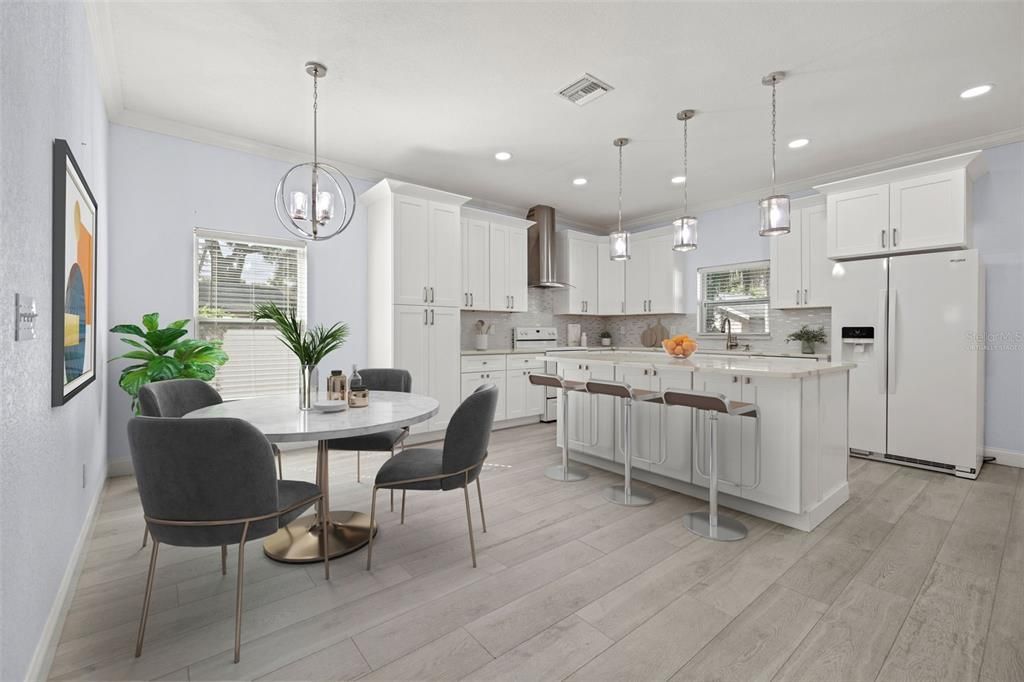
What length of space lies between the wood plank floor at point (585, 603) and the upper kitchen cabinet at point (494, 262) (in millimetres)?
2978

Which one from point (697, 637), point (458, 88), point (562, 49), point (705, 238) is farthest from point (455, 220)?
point (697, 637)

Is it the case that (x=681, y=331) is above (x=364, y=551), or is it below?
above

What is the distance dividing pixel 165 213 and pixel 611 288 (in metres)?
5.17

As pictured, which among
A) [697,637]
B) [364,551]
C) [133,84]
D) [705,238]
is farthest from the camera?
[705,238]

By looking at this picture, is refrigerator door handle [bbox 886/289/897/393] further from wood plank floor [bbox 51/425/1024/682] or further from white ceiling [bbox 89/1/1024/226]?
white ceiling [bbox 89/1/1024/226]

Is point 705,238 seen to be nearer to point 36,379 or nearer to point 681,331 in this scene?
point 681,331

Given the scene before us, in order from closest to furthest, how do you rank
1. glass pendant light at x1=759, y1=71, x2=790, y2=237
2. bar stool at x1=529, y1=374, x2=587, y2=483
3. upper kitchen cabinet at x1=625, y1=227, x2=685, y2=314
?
glass pendant light at x1=759, y1=71, x2=790, y2=237, bar stool at x1=529, y1=374, x2=587, y2=483, upper kitchen cabinet at x1=625, y1=227, x2=685, y2=314

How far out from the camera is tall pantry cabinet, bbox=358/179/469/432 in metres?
4.54

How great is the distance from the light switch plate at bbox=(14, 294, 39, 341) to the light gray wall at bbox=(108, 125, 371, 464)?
2618 mm

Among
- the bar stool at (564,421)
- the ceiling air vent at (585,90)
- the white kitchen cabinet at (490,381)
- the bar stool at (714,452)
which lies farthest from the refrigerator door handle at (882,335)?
the white kitchen cabinet at (490,381)

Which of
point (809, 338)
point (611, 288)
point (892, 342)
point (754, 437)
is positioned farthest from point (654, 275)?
point (754, 437)

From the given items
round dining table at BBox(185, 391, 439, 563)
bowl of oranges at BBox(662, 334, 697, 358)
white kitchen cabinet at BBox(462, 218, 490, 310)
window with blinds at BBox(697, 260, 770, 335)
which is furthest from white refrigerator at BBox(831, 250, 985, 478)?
round dining table at BBox(185, 391, 439, 563)

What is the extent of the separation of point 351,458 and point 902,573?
12.6 feet

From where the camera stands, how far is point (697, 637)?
1748mm
